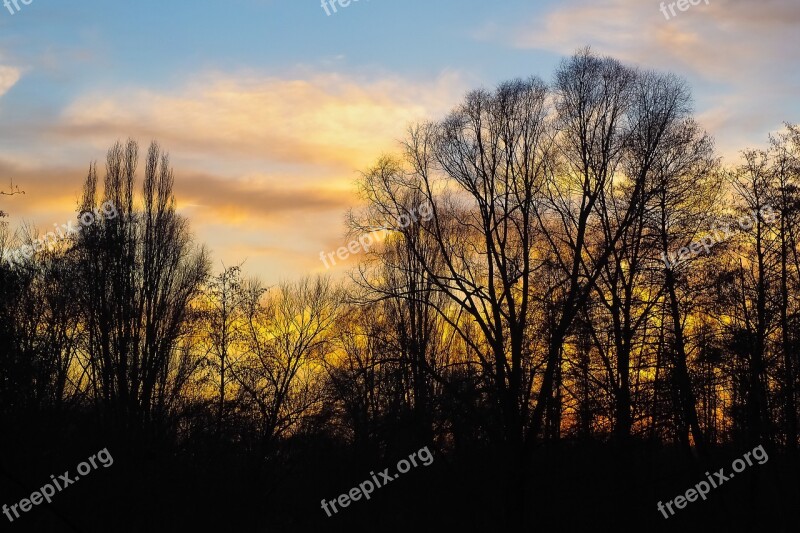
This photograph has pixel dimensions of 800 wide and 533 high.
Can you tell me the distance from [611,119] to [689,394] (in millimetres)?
9729

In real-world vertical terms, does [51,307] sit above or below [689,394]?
above

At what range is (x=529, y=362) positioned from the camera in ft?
92.5

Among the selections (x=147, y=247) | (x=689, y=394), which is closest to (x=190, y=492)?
(x=147, y=247)

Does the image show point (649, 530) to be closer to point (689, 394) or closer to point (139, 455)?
point (689, 394)

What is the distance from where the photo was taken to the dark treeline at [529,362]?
23.4 m

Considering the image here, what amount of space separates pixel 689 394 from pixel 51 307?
22943 millimetres

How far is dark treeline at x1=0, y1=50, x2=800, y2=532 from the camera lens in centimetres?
2342

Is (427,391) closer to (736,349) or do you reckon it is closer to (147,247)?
(736,349)

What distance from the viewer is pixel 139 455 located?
24.7 meters

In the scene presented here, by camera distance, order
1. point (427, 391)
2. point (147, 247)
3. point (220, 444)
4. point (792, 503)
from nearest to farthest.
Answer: point (792, 503) → point (427, 391) → point (220, 444) → point (147, 247)

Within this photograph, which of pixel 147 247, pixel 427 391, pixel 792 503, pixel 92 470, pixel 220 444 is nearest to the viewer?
pixel 92 470

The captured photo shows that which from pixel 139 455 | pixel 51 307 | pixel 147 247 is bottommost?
pixel 139 455

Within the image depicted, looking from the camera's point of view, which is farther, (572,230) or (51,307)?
(51,307)

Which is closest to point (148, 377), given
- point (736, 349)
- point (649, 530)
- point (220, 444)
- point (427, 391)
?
point (220, 444)
